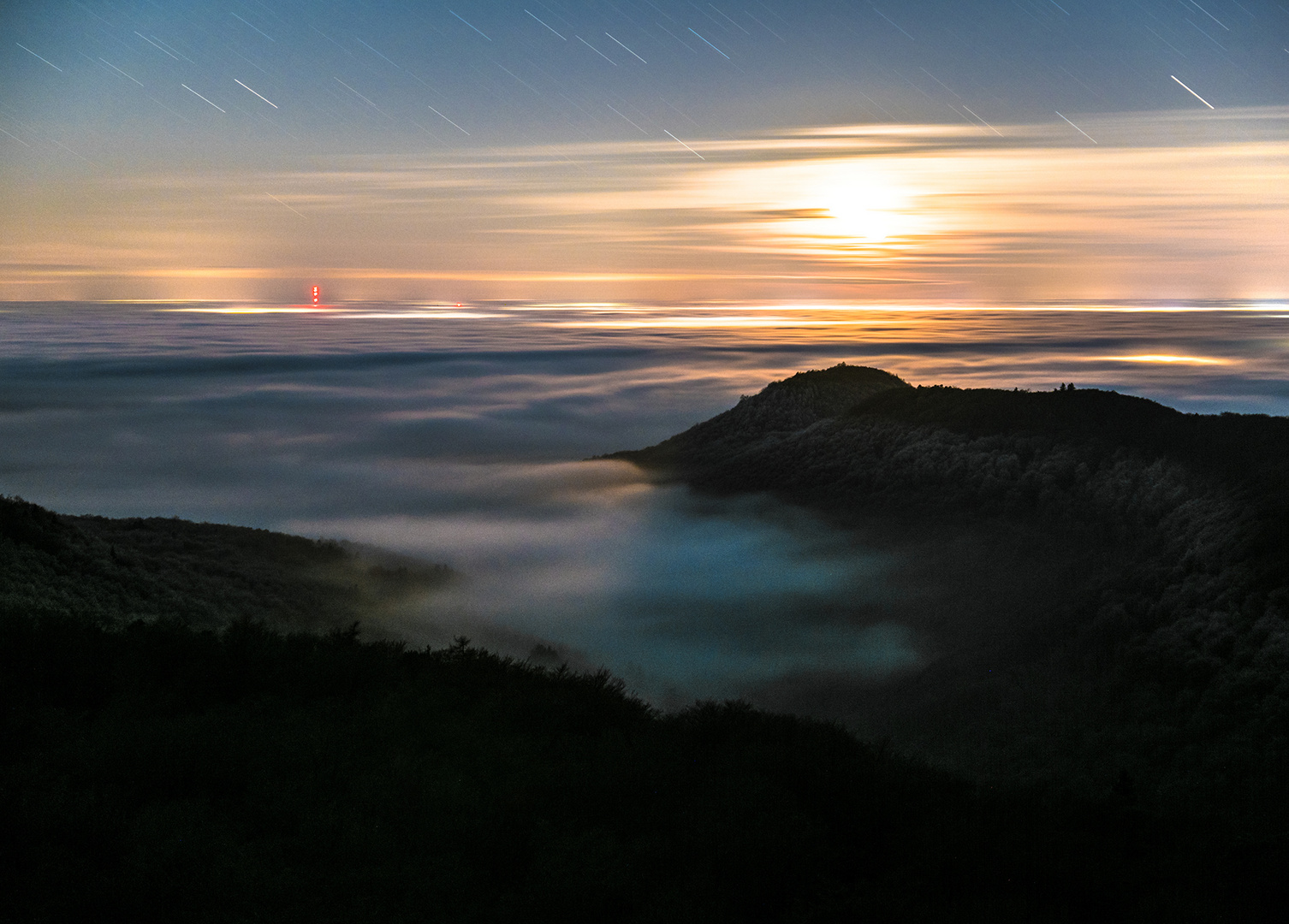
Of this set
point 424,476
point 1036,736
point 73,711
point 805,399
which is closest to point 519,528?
point 805,399

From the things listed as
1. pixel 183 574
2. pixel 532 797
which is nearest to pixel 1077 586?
pixel 532 797

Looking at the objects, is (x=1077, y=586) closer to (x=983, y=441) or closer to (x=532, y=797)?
(x=983, y=441)

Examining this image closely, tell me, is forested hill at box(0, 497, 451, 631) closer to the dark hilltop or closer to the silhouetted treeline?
Answer: the dark hilltop

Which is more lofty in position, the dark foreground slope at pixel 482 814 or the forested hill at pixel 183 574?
the dark foreground slope at pixel 482 814

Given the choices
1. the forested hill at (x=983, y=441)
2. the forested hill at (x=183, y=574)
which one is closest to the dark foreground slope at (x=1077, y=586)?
the forested hill at (x=983, y=441)

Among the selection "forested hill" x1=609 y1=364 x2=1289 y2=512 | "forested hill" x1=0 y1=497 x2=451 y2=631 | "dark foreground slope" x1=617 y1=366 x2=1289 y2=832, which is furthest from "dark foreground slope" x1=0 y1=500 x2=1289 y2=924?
"forested hill" x1=609 y1=364 x2=1289 y2=512

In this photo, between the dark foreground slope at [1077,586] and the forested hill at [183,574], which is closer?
the dark foreground slope at [1077,586]

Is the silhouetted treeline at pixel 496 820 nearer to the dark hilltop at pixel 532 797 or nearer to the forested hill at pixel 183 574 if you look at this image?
the dark hilltop at pixel 532 797
